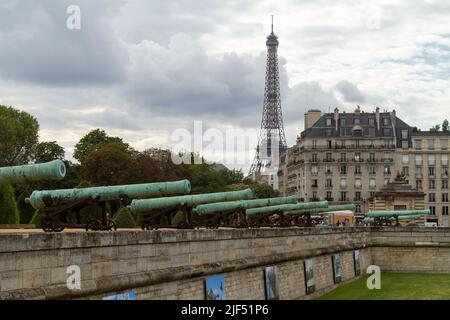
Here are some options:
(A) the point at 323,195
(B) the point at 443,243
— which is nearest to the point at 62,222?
(B) the point at 443,243

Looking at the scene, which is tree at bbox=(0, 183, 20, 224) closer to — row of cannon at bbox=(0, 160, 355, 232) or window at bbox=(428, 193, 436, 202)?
row of cannon at bbox=(0, 160, 355, 232)

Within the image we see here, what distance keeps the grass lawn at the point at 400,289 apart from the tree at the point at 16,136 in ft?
158

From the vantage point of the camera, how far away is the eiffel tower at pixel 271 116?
18950cm

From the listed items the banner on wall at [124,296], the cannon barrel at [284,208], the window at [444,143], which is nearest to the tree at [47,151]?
the cannon barrel at [284,208]

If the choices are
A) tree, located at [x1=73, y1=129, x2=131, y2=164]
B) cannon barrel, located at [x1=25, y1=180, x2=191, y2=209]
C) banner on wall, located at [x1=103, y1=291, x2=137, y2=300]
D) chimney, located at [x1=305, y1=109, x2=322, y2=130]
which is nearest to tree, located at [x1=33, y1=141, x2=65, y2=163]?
tree, located at [x1=73, y1=129, x2=131, y2=164]

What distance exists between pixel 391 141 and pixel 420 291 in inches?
3164

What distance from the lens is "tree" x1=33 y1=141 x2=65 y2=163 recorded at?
3359 inches

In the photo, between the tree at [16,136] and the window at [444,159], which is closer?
the tree at [16,136]

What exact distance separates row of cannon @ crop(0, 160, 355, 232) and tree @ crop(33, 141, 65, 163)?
1822 inches

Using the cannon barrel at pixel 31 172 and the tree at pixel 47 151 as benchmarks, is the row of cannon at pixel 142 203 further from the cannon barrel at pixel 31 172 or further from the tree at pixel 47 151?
the tree at pixel 47 151

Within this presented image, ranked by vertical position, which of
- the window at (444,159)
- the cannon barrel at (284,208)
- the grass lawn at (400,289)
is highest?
the window at (444,159)

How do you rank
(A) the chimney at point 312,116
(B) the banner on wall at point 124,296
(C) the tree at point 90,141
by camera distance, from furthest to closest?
(A) the chimney at point 312,116 < (C) the tree at point 90,141 < (B) the banner on wall at point 124,296

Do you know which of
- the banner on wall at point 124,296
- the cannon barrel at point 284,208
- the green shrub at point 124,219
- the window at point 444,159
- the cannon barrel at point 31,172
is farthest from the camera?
the window at point 444,159

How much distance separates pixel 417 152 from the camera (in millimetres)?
120438
